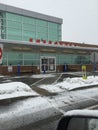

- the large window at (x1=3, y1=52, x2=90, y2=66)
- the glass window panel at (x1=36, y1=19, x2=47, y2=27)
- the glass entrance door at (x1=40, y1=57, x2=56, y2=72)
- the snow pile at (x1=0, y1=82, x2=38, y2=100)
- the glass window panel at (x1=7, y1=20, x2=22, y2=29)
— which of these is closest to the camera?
the snow pile at (x1=0, y1=82, x2=38, y2=100)

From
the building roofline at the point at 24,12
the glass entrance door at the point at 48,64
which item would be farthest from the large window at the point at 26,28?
the glass entrance door at the point at 48,64

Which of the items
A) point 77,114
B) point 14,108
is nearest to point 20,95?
point 14,108

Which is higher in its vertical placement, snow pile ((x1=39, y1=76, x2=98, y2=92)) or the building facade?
the building facade

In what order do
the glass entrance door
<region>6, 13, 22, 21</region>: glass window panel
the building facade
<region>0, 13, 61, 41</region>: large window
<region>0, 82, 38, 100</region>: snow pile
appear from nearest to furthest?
<region>0, 82, 38, 100</region>: snow pile
the building facade
the glass entrance door
<region>0, 13, 61, 41</region>: large window
<region>6, 13, 22, 21</region>: glass window panel

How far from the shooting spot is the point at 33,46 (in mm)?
27656

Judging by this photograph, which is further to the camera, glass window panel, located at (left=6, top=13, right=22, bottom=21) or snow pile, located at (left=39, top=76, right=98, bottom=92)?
glass window panel, located at (left=6, top=13, right=22, bottom=21)

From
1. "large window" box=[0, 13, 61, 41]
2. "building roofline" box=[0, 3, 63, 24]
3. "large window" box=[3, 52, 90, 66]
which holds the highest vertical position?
"building roofline" box=[0, 3, 63, 24]

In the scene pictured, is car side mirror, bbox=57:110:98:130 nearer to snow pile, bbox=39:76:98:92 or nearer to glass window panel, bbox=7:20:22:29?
snow pile, bbox=39:76:98:92

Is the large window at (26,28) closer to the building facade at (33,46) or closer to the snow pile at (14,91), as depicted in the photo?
the building facade at (33,46)

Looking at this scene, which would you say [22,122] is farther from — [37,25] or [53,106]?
[37,25]

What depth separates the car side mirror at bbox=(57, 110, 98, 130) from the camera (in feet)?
7.32

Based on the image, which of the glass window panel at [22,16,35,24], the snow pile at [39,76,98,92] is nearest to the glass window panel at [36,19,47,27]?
the glass window panel at [22,16,35,24]

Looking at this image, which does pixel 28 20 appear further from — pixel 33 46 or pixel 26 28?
pixel 33 46

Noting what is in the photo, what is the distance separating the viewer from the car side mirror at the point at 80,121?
2.23 m
